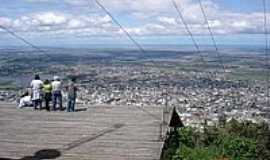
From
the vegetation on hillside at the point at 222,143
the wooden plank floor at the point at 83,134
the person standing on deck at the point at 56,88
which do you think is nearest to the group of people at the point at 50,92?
the person standing on deck at the point at 56,88

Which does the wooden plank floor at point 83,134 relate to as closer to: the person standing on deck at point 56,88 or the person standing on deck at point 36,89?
the person standing on deck at point 36,89

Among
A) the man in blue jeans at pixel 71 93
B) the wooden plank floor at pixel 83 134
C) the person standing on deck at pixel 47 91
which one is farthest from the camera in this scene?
the person standing on deck at pixel 47 91

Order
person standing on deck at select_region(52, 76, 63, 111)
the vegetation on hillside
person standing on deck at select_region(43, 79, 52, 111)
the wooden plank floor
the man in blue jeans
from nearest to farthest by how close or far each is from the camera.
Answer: the wooden plank floor
the vegetation on hillside
person standing on deck at select_region(52, 76, 63, 111)
the man in blue jeans
person standing on deck at select_region(43, 79, 52, 111)

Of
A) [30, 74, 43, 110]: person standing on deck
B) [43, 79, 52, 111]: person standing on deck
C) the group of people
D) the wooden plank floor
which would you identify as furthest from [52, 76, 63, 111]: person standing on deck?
the wooden plank floor

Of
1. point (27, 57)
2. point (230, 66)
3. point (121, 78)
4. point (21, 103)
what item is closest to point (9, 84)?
point (27, 57)

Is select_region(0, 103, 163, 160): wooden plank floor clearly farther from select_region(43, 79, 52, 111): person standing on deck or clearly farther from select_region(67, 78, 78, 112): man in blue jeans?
select_region(43, 79, 52, 111): person standing on deck

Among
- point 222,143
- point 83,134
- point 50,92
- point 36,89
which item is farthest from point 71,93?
point 222,143

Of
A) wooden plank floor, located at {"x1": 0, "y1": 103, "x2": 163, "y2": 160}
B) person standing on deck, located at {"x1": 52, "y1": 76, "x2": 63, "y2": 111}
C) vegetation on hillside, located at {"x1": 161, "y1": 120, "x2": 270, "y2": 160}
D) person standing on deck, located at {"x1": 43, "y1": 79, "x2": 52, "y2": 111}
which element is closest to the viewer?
wooden plank floor, located at {"x1": 0, "y1": 103, "x2": 163, "y2": 160}

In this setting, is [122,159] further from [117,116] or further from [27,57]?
[27,57]
